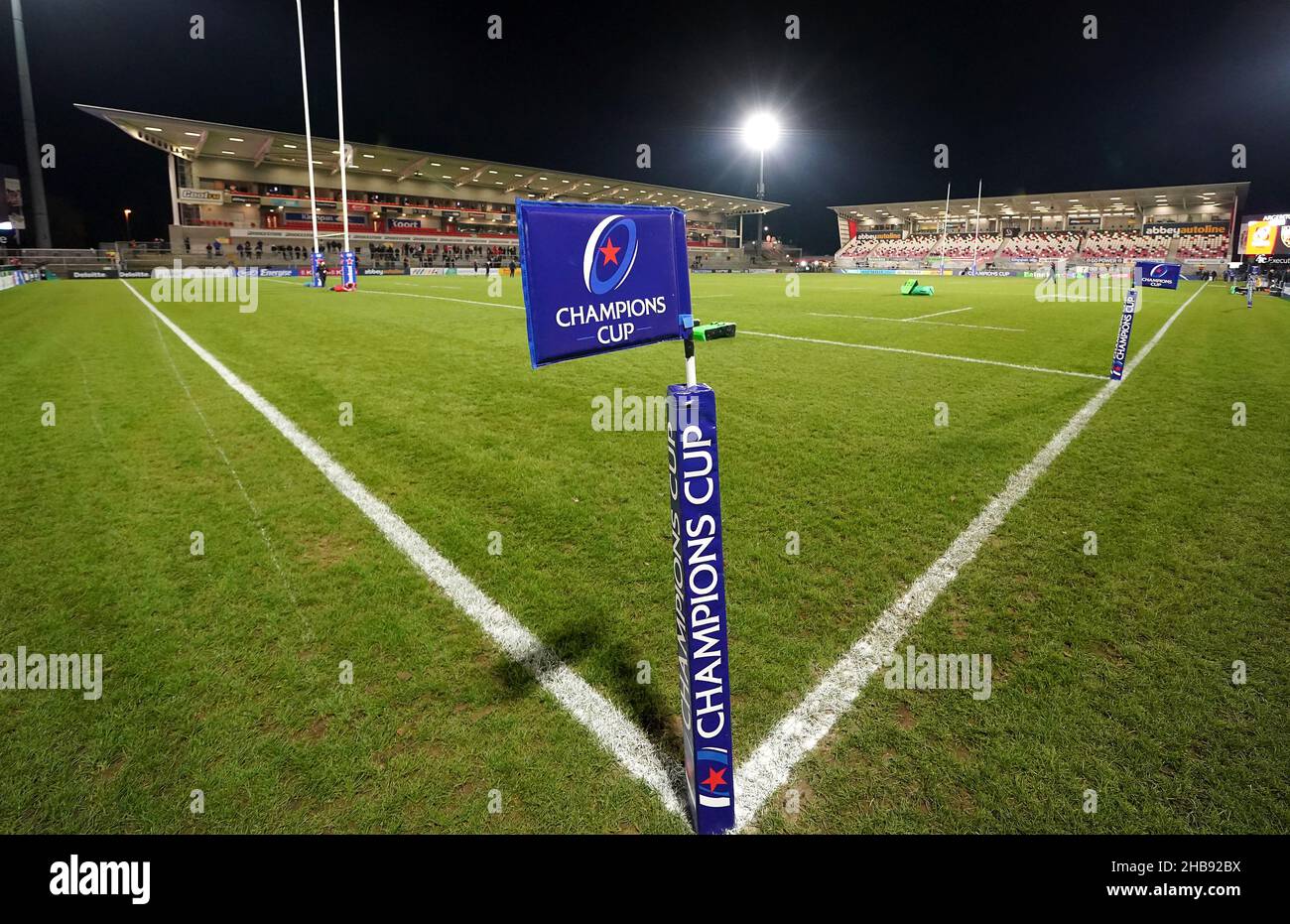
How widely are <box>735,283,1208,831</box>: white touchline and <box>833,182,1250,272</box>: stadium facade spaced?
215 ft

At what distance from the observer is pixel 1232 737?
2426 millimetres

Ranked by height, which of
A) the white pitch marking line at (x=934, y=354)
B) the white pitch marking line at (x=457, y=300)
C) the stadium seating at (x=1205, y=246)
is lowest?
the white pitch marking line at (x=934, y=354)

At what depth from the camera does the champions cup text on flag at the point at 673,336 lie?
1.79 metres

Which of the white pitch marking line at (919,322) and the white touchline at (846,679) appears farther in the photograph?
the white pitch marking line at (919,322)

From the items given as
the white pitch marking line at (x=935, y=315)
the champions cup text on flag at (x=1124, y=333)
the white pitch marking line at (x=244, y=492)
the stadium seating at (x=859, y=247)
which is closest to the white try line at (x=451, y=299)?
the white pitch marking line at (x=935, y=315)

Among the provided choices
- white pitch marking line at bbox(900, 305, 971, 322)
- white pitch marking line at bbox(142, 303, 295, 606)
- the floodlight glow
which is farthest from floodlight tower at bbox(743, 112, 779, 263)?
white pitch marking line at bbox(142, 303, 295, 606)

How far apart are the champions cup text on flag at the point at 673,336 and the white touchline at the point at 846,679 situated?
0.79ft

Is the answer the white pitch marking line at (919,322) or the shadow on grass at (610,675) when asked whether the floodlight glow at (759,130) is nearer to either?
the white pitch marking line at (919,322)

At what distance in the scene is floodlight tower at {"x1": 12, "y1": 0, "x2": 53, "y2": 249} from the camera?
150ft

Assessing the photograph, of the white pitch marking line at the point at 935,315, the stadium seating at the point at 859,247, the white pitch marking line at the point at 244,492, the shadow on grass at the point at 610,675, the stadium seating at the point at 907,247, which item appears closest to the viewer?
the shadow on grass at the point at 610,675
